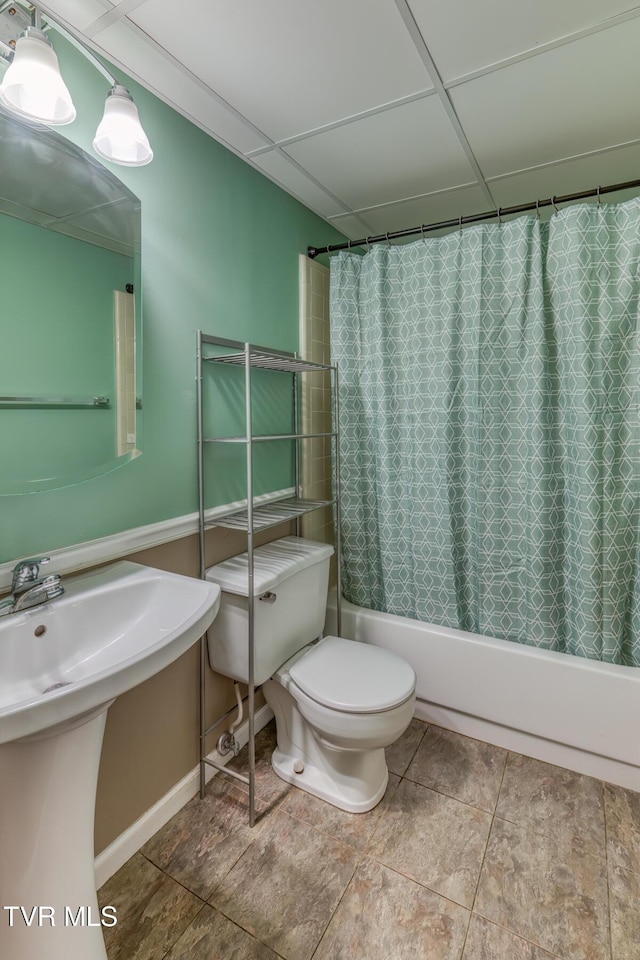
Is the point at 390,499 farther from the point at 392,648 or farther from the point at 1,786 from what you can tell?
the point at 1,786

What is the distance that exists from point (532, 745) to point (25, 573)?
1840mm

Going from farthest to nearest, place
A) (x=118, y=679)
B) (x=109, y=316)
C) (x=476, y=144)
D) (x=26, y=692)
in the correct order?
(x=476, y=144), (x=109, y=316), (x=26, y=692), (x=118, y=679)

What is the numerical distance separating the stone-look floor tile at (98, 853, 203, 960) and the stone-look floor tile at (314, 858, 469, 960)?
0.37m

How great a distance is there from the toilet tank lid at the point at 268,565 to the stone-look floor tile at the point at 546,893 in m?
1.03

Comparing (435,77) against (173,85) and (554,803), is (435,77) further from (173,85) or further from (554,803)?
(554,803)

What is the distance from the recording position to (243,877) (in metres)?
1.24

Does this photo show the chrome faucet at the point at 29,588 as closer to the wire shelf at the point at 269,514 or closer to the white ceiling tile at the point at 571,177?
the wire shelf at the point at 269,514

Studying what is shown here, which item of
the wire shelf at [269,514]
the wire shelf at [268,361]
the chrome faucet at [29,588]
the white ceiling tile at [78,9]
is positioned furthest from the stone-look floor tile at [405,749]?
the white ceiling tile at [78,9]

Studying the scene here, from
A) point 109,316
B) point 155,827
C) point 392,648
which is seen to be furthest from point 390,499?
point 155,827

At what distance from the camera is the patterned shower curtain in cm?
155

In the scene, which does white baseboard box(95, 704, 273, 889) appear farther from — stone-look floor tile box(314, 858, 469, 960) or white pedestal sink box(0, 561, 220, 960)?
stone-look floor tile box(314, 858, 469, 960)

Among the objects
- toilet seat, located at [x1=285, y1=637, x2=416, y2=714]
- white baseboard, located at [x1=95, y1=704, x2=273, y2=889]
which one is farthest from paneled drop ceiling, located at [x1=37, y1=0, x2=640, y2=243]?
white baseboard, located at [x1=95, y1=704, x2=273, y2=889]

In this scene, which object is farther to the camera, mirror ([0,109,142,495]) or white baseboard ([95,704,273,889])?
white baseboard ([95,704,273,889])

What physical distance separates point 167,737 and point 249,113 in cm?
198
